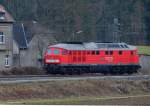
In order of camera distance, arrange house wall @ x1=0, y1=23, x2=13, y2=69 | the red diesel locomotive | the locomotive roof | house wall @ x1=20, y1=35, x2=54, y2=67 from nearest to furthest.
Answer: the red diesel locomotive → the locomotive roof → house wall @ x1=0, y1=23, x2=13, y2=69 → house wall @ x1=20, y1=35, x2=54, y2=67

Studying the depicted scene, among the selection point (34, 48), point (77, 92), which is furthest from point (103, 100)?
point (34, 48)

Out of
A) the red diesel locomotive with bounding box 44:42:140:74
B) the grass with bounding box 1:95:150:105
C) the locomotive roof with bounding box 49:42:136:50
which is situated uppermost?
the locomotive roof with bounding box 49:42:136:50

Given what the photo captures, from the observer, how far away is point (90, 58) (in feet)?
193

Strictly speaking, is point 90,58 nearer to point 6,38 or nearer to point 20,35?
point 6,38

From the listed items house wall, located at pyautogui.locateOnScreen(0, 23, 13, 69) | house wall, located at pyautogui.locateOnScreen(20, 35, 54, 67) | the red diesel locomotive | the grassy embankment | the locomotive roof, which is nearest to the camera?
the grassy embankment

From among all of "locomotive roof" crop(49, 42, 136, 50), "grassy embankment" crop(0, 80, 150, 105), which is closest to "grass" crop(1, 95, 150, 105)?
"grassy embankment" crop(0, 80, 150, 105)

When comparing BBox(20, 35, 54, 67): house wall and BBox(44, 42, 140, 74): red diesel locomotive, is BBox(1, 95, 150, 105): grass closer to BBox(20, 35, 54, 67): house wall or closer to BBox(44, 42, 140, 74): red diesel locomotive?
BBox(44, 42, 140, 74): red diesel locomotive

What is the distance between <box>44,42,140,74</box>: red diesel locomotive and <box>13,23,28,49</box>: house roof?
2630 cm

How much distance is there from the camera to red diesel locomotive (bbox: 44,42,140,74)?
57.2 meters

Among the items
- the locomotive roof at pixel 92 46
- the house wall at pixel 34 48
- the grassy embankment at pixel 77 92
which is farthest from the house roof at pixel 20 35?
the grassy embankment at pixel 77 92

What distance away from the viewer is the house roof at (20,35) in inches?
3366

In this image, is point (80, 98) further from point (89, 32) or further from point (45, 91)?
point (89, 32)

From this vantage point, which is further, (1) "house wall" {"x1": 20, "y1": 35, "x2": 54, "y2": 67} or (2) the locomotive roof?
(1) "house wall" {"x1": 20, "y1": 35, "x2": 54, "y2": 67}

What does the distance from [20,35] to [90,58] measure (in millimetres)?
29984
